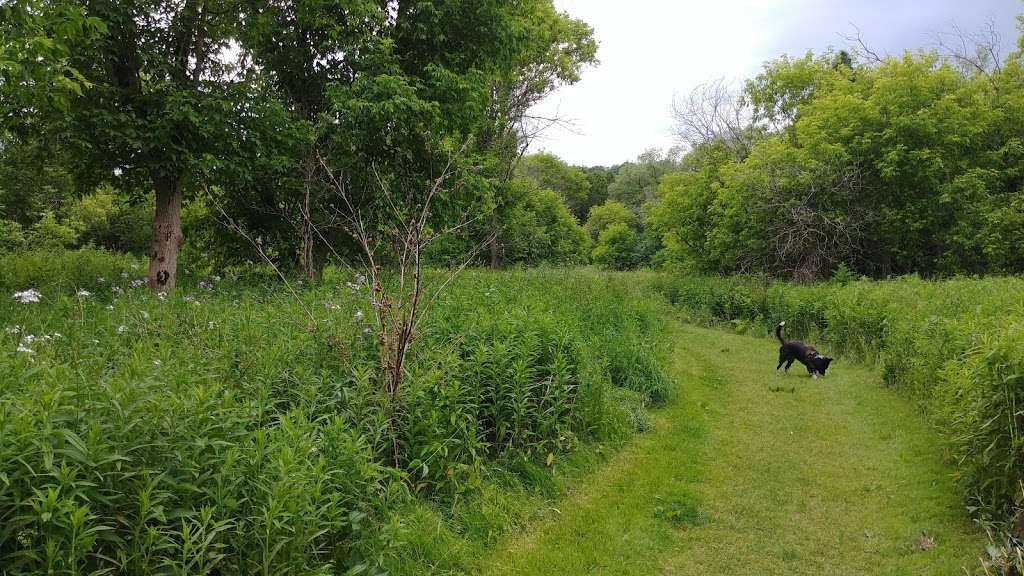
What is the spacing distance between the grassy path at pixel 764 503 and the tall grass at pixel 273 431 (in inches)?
17.7

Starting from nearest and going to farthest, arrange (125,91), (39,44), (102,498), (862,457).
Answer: (102,498) → (39,44) → (862,457) → (125,91)

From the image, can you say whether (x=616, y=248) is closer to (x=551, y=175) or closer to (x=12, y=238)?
(x=551, y=175)

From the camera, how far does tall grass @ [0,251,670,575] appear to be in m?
2.20

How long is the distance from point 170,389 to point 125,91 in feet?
22.7

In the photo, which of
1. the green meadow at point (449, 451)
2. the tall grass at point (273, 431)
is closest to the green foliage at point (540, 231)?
the green meadow at point (449, 451)

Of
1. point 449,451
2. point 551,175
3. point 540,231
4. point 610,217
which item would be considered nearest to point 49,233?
point 540,231

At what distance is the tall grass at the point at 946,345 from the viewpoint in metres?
3.95

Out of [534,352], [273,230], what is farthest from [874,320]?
[273,230]

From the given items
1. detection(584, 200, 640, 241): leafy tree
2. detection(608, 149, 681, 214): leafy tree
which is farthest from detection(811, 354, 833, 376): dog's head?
detection(608, 149, 681, 214): leafy tree

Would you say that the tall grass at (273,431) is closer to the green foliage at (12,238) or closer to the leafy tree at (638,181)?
the green foliage at (12,238)

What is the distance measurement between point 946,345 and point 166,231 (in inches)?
417

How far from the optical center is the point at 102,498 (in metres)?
2.15

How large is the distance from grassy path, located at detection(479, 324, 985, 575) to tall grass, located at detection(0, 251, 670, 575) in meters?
0.45

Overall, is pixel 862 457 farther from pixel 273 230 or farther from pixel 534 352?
pixel 273 230
